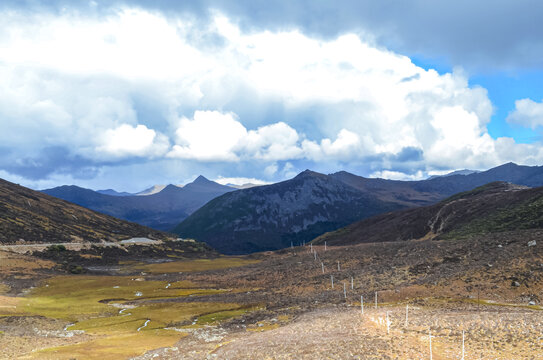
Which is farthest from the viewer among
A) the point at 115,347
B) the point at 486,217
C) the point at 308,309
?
the point at 486,217

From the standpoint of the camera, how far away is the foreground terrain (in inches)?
1489

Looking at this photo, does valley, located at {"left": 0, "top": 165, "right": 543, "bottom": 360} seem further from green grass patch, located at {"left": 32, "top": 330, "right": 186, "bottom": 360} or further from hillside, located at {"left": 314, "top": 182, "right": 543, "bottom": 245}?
hillside, located at {"left": 314, "top": 182, "right": 543, "bottom": 245}

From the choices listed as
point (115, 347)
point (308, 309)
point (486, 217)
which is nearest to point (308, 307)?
point (308, 309)

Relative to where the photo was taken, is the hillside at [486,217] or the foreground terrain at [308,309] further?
the hillside at [486,217]

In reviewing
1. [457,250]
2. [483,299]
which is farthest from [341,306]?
[457,250]

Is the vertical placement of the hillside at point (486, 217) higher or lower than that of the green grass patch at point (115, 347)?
higher

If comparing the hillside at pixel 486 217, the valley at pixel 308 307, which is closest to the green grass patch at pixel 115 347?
the valley at pixel 308 307

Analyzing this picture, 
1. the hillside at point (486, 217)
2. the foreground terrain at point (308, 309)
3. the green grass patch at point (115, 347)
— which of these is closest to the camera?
the foreground terrain at point (308, 309)

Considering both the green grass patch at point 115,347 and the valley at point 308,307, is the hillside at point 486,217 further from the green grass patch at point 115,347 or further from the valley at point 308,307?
the green grass patch at point 115,347

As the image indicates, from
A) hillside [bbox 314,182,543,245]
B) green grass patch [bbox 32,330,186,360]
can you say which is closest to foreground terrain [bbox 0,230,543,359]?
green grass patch [bbox 32,330,186,360]

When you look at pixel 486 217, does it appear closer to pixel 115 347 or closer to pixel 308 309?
pixel 308 309

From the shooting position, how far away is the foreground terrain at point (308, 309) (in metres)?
37.8

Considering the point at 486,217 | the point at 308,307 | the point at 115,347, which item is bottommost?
the point at 308,307

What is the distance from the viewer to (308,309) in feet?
213
